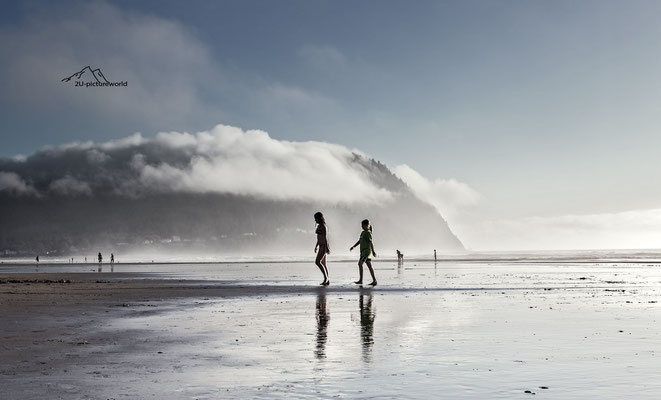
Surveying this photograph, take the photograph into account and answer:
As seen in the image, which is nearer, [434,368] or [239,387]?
[239,387]

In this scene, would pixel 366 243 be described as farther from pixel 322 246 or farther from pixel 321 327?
pixel 321 327

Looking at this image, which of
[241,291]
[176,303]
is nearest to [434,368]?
[176,303]

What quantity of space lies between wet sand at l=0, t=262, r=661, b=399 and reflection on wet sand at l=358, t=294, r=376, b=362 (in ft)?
0.10

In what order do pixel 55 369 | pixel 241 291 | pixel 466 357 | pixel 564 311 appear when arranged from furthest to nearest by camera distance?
1. pixel 241 291
2. pixel 564 311
3. pixel 466 357
4. pixel 55 369

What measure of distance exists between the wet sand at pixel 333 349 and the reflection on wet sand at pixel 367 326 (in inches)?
1.2

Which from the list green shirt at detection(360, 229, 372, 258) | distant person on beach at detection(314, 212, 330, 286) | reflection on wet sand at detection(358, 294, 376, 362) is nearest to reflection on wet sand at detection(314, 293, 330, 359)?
reflection on wet sand at detection(358, 294, 376, 362)

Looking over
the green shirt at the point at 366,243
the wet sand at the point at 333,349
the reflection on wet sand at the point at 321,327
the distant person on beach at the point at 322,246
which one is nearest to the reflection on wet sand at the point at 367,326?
the wet sand at the point at 333,349

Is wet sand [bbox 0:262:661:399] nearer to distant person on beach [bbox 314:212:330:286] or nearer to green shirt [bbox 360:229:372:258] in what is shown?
distant person on beach [bbox 314:212:330:286]

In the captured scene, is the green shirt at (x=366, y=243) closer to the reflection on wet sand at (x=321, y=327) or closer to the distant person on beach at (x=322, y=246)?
the distant person on beach at (x=322, y=246)

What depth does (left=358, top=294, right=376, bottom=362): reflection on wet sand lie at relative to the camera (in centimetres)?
974

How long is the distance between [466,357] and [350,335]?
278 cm

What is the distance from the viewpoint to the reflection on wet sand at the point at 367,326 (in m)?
9.74

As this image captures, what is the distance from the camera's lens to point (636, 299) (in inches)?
769

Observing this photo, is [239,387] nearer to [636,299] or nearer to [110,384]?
[110,384]
